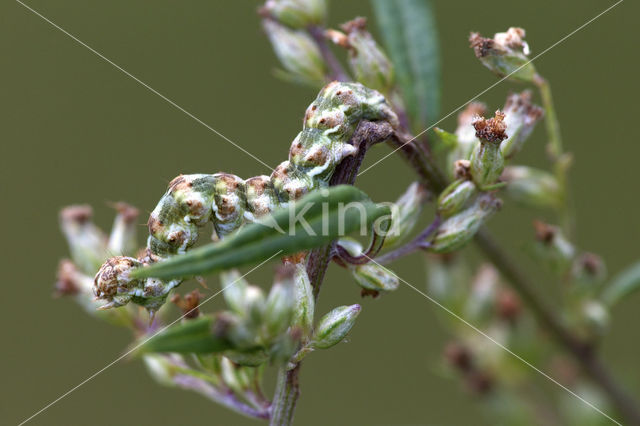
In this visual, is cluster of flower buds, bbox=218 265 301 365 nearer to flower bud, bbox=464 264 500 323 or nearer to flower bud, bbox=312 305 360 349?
flower bud, bbox=312 305 360 349

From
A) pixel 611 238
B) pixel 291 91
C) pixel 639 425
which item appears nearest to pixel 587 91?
pixel 611 238

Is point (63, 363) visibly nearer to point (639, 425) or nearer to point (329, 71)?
point (329, 71)

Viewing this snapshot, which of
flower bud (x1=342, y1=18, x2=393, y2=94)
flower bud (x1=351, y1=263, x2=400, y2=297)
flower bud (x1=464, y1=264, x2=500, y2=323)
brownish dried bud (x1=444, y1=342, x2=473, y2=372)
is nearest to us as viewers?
flower bud (x1=351, y1=263, x2=400, y2=297)

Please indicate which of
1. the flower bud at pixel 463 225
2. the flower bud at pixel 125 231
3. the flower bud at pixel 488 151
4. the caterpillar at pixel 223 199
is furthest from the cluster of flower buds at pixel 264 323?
the flower bud at pixel 125 231

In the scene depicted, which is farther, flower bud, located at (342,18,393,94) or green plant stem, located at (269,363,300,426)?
flower bud, located at (342,18,393,94)

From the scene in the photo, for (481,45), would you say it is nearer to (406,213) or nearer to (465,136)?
(465,136)

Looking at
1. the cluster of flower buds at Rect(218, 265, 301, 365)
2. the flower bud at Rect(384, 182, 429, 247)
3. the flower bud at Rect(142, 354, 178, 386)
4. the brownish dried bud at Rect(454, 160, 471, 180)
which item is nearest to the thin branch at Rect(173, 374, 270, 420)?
the flower bud at Rect(142, 354, 178, 386)

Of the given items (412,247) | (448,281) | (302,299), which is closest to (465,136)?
(412,247)
